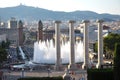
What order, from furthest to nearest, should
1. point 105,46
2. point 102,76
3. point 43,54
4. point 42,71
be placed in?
1. point 105,46
2. point 43,54
3. point 42,71
4. point 102,76

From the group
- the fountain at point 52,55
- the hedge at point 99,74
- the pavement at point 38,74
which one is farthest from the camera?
the fountain at point 52,55

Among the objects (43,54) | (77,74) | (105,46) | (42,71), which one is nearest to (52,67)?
(42,71)

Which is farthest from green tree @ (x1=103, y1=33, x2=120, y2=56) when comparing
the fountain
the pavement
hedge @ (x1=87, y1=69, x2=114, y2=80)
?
hedge @ (x1=87, y1=69, x2=114, y2=80)

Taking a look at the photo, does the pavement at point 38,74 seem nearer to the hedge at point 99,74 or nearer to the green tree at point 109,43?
the hedge at point 99,74

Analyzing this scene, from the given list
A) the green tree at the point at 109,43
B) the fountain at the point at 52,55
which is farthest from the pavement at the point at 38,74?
the green tree at the point at 109,43

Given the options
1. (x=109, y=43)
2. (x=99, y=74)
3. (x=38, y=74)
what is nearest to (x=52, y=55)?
(x=109, y=43)

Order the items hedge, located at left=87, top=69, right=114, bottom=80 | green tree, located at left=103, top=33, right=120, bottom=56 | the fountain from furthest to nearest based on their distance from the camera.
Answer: green tree, located at left=103, top=33, right=120, bottom=56
the fountain
hedge, located at left=87, top=69, right=114, bottom=80

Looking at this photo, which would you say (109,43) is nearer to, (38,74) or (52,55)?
(52,55)

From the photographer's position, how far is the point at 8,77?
53.7 meters

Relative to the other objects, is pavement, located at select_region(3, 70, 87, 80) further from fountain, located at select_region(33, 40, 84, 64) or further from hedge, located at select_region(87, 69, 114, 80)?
hedge, located at select_region(87, 69, 114, 80)

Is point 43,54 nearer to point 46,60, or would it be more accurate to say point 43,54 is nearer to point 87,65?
point 46,60

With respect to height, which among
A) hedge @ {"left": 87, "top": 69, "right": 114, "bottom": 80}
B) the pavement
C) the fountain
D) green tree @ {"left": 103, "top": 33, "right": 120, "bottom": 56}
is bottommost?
the pavement

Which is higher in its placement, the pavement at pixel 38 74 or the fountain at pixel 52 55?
the fountain at pixel 52 55

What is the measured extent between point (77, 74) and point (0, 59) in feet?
57.4
